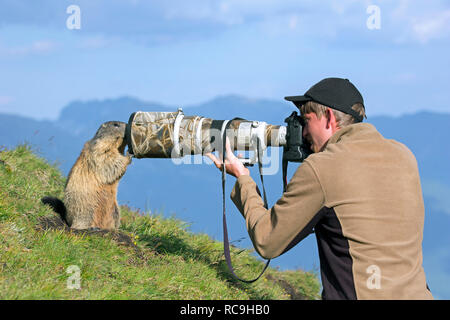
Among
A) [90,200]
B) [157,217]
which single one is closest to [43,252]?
[90,200]

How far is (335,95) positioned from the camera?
4.05 m

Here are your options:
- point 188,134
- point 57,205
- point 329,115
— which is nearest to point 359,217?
point 329,115

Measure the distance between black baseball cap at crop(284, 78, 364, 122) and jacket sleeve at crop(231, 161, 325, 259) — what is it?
0.68 meters

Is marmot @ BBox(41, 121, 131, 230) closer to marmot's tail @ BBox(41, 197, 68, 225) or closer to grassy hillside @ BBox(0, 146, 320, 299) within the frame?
marmot's tail @ BBox(41, 197, 68, 225)

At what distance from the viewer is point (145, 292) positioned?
5.13 meters

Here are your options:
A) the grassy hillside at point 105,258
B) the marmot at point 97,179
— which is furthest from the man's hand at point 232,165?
the marmot at point 97,179

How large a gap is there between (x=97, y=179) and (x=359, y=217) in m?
4.27

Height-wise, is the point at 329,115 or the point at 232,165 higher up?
the point at 329,115

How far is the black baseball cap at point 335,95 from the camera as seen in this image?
159 inches

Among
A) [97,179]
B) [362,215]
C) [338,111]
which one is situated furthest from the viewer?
[97,179]

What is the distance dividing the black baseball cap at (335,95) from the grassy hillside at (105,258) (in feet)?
8.26

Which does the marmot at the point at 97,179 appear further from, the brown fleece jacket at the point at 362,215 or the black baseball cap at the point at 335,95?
the brown fleece jacket at the point at 362,215

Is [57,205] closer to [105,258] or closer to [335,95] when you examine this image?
[105,258]
